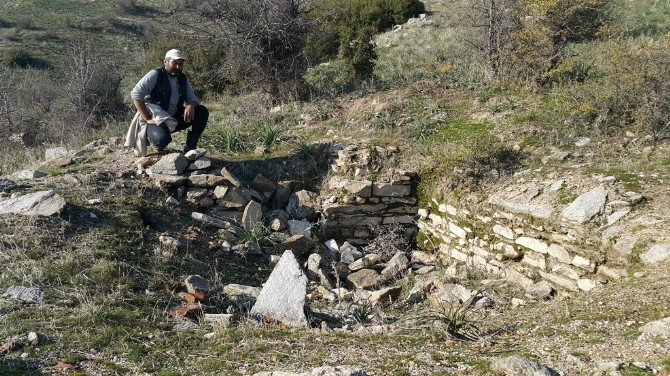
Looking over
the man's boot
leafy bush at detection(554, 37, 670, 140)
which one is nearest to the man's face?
the man's boot

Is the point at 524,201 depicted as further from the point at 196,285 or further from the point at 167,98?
the point at 167,98

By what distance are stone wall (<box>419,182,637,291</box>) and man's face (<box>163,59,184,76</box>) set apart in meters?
3.45

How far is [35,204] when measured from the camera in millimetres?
5094

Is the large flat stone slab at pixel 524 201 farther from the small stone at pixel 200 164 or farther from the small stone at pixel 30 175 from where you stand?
the small stone at pixel 30 175

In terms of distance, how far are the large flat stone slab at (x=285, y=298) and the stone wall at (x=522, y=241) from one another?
228cm

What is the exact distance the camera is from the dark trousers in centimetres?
639

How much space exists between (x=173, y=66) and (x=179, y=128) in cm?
83

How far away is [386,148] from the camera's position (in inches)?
279

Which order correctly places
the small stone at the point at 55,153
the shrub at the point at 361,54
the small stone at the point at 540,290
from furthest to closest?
the shrub at the point at 361,54 → the small stone at the point at 55,153 → the small stone at the point at 540,290

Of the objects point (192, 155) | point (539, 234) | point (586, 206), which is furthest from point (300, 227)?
point (586, 206)

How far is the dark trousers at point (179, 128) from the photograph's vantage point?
251 inches

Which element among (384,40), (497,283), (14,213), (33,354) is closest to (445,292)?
(497,283)

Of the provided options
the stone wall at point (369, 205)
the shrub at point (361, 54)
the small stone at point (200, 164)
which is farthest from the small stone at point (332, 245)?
the shrub at point (361, 54)

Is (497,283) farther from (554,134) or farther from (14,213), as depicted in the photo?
(14,213)
